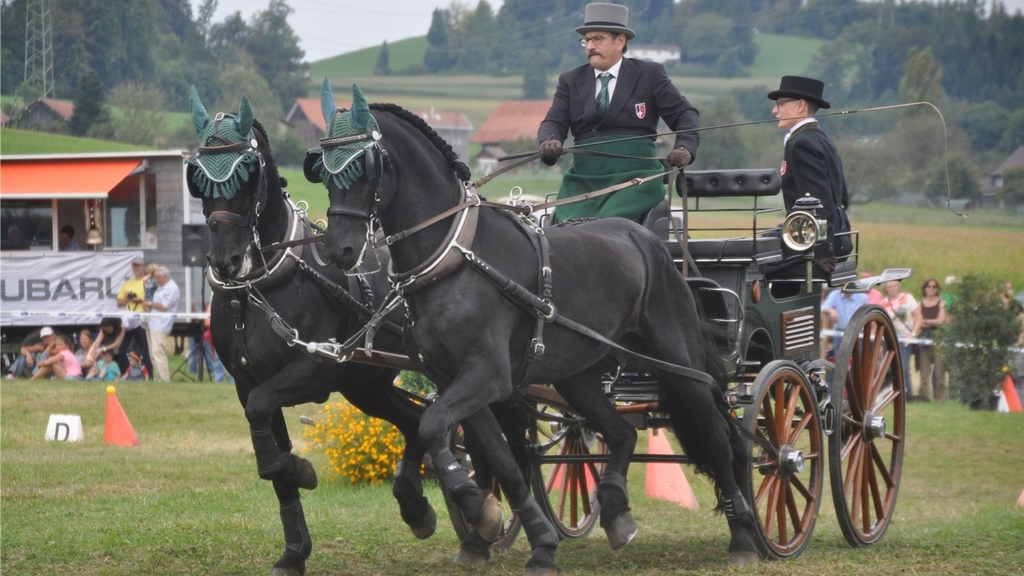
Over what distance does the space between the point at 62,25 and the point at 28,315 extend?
5338 mm

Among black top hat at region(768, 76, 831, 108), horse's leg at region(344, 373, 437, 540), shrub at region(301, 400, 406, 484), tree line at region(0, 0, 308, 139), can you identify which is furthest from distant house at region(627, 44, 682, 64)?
horse's leg at region(344, 373, 437, 540)

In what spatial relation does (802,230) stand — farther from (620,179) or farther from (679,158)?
(620,179)

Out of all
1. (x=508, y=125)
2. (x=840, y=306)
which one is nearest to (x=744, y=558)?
(x=840, y=306)

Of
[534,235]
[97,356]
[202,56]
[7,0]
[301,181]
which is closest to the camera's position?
[534,235]

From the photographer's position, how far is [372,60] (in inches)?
3632

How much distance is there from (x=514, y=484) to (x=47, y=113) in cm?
2089

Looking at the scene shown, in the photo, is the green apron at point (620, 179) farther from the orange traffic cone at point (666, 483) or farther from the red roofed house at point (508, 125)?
the red roofed house at point (508, 125)

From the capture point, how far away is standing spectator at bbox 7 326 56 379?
16797 mm

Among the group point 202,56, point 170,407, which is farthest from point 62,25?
point 202,56

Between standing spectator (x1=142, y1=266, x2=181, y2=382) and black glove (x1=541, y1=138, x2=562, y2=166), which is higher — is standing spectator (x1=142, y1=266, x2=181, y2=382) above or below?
below

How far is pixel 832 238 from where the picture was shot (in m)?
7.04

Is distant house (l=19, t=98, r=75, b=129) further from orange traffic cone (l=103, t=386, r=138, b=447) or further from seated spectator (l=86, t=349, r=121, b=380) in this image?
orange traffic cone (l=103, t=386, r=138, b=447)

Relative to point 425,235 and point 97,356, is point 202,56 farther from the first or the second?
point 425,235

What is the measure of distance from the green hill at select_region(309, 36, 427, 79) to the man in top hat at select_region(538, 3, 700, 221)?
76.5 m
